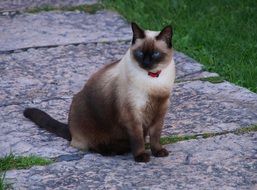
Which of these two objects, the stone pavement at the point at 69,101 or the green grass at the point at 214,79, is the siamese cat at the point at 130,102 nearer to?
the stone pavement at the point at 69,101

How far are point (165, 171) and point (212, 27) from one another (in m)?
3.22

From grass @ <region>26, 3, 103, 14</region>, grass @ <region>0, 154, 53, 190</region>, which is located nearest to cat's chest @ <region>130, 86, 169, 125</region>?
grass @ <region>0, 154, 53, 190</region>

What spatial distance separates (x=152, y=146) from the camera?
4.35m

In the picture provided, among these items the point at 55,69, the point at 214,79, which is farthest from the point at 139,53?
the point at 55,69

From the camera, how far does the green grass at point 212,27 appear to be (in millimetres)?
6012

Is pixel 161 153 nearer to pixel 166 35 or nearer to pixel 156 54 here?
pixel 156 54

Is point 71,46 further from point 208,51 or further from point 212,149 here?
point 212,149

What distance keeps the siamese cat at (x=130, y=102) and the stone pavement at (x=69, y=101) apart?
109 mm

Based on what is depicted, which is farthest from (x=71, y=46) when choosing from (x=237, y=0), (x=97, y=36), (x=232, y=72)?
(x=237, y=0)

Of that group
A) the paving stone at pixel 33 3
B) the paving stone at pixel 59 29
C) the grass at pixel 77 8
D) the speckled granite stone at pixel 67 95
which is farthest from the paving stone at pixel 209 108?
the paving stone at pixel 33 3

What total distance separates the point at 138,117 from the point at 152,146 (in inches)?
10.0

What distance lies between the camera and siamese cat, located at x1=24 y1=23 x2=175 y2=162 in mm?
4215

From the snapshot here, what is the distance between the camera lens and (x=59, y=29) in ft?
23.2

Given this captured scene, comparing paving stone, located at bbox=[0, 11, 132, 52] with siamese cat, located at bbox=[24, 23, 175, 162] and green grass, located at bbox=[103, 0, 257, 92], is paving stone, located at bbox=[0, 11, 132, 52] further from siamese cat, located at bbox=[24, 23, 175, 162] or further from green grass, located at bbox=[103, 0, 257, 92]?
siamese cat, located at bbox=[24, 23, 175, 162]
